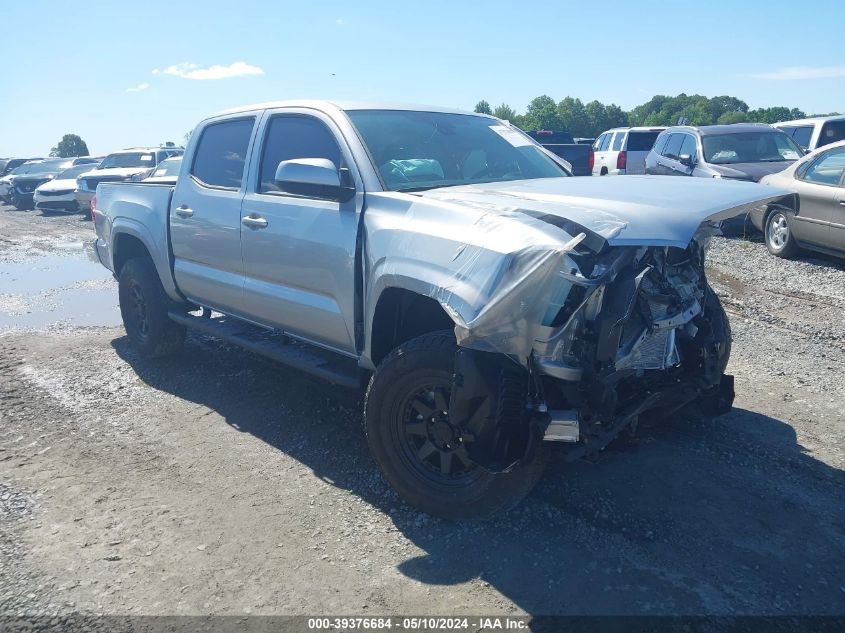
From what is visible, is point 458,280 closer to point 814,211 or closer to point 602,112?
point 814,211

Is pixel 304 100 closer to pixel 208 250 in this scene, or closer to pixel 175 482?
pixel 208 250

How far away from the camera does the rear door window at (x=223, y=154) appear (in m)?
4.93

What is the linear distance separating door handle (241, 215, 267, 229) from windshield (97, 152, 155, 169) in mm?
16175

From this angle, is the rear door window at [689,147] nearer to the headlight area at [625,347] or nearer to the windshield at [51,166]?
the headlight area at [625,347]

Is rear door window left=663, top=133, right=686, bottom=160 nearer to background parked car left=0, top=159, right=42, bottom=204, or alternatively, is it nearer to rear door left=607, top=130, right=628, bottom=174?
rear door left=607, top=130, right=628, bottom=174

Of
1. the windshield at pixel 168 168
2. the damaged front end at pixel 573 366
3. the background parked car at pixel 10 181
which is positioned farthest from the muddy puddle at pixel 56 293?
the background parked car at pixel 10 181

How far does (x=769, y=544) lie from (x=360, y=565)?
1.84 metres

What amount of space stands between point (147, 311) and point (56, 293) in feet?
14.4

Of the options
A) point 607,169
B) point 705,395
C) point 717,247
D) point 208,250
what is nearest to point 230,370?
point 208,250

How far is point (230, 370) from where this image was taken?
595 centimetres

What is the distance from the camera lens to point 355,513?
142 inches

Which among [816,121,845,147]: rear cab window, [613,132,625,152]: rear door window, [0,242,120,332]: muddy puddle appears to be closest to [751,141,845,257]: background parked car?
[816,121,845,147]: rear cab window

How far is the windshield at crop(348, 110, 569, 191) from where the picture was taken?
4.07 metres

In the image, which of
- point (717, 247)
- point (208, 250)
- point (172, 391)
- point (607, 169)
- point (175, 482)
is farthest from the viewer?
point (607, 169)
